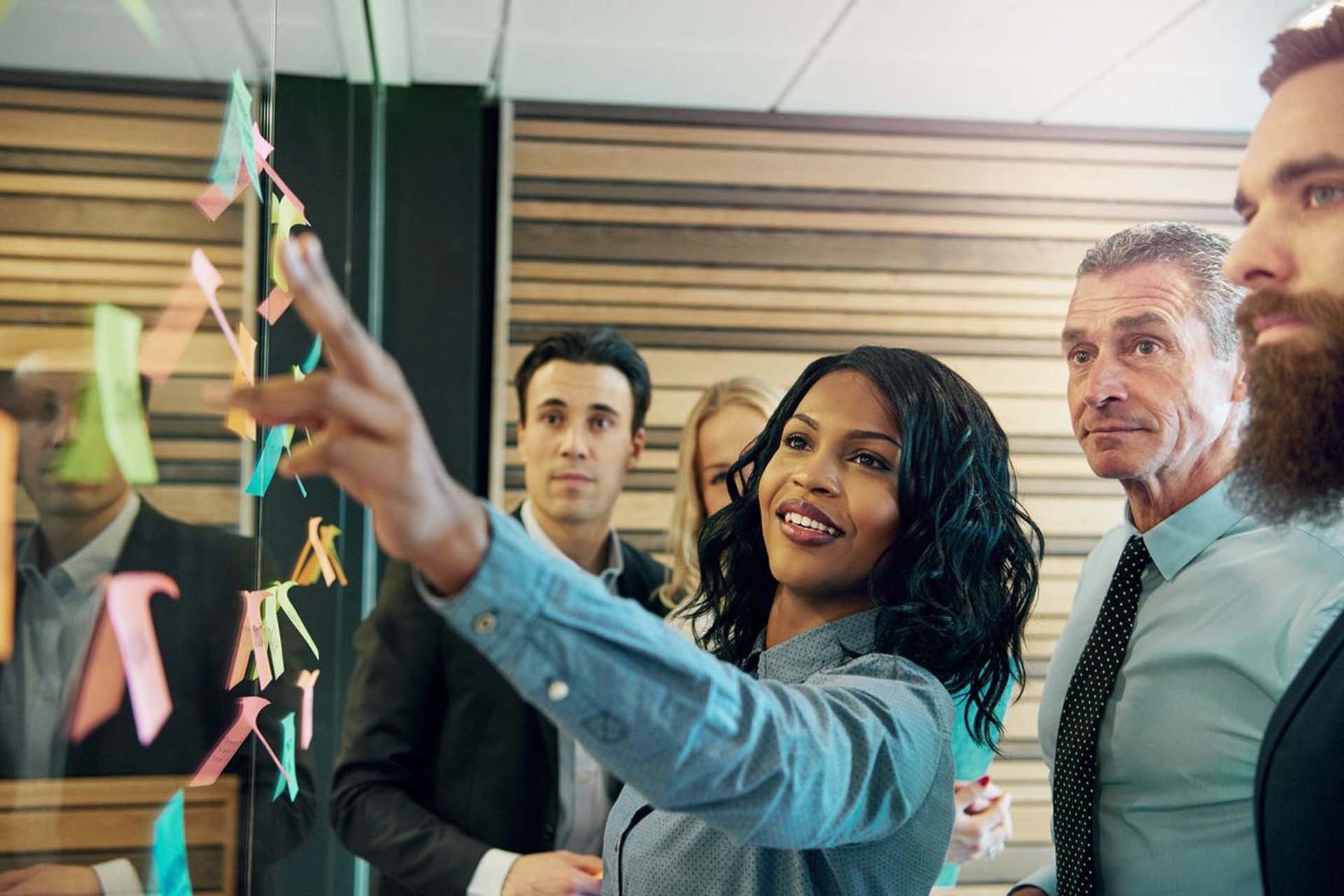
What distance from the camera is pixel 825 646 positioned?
4.42 ft

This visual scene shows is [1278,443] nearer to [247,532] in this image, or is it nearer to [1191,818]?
[1191,818]

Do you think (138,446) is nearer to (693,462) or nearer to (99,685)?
(99,685)

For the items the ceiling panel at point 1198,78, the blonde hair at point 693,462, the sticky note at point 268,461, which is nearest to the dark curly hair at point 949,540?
the sticky note at point 268,461

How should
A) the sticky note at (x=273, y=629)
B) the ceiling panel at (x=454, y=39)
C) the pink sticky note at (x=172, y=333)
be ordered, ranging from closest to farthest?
the pink sticky note at (x=172, y=333), the sticky note at (x=273, y=629), the ceiling panel at (x=454, y=39)

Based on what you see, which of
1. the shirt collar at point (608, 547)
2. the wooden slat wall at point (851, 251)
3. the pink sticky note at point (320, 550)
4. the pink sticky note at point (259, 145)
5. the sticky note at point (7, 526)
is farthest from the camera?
the wooden slat wall at point (851, 251)

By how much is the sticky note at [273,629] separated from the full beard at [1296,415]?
3.34ft

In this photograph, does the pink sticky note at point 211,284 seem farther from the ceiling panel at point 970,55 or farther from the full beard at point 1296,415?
the ceiling panel at point 970,55

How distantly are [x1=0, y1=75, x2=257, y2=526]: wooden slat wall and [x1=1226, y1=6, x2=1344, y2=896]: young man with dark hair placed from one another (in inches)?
35.4

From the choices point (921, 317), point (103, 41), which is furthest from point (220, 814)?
point (921, 317)

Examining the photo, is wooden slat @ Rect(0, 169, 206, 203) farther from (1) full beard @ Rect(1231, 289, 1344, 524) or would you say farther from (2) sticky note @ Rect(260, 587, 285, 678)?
(1) full beard @ Rect(1231, 289, 1344, 524)

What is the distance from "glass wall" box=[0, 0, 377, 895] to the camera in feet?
1.90

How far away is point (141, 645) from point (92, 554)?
135mm

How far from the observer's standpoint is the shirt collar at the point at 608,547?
2.52 m

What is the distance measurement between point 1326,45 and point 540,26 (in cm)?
242
